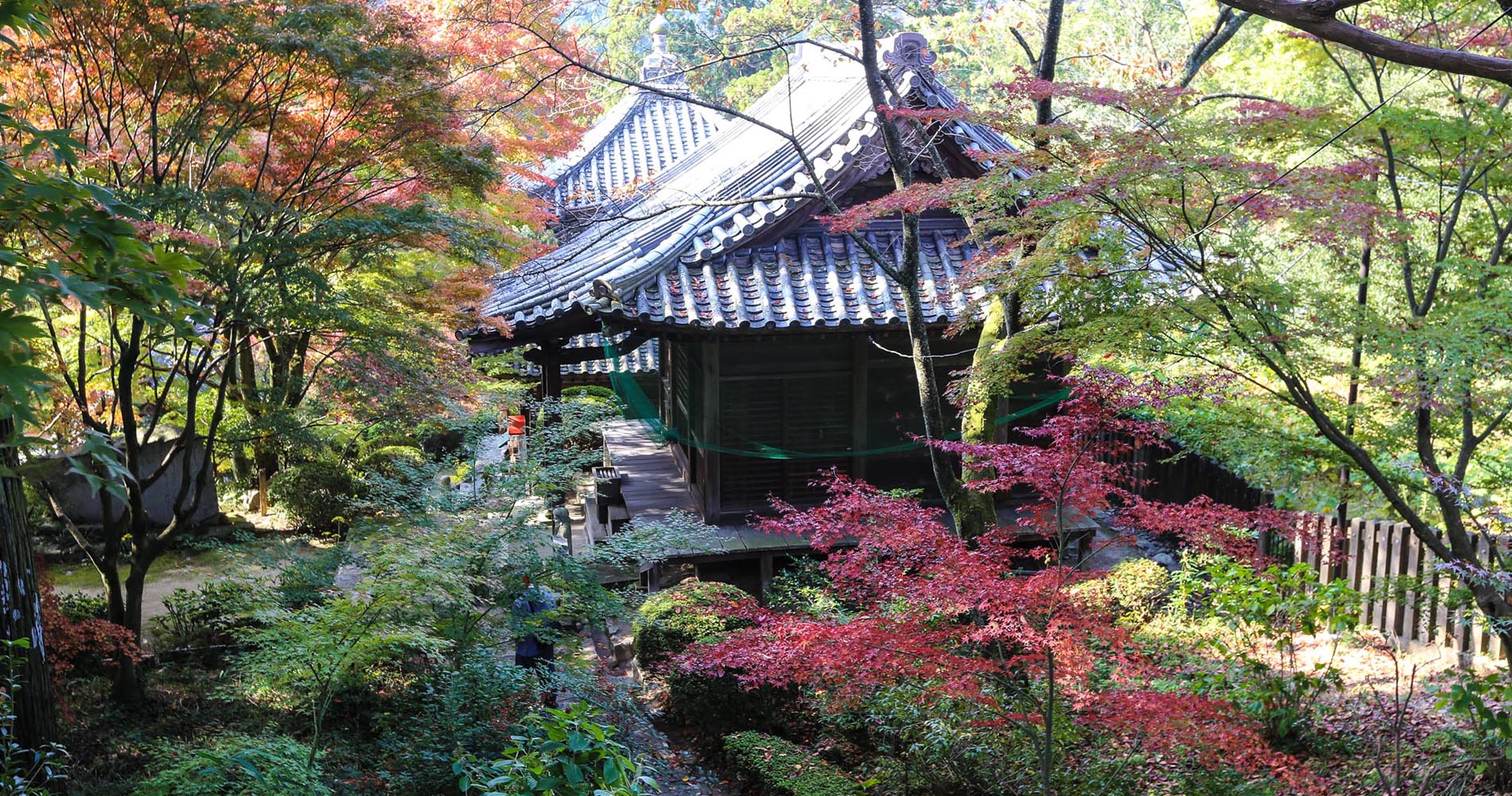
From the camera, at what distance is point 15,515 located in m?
4.92

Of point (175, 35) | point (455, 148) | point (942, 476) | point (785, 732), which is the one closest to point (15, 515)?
point (175, 35)

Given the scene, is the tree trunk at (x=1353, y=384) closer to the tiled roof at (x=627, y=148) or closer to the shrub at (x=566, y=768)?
the shrub at (x=566, y=768)

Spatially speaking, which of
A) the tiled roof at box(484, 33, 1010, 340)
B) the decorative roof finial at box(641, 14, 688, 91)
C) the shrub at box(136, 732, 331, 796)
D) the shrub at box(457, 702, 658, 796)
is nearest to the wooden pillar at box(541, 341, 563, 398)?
the tiled roof at box(484, 33, 1010, 340)

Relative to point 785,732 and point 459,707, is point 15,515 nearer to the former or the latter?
point 459,707

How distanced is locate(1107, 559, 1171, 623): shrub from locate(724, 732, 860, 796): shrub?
10.1 feet

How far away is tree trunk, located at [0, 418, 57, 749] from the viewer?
187 inches

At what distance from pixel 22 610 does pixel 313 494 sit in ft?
20.7

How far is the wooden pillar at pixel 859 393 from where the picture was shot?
969 centimetres

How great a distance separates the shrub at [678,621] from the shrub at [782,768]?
0.97m

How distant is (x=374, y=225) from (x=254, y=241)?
0.65 m

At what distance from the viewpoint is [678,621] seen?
7.55m

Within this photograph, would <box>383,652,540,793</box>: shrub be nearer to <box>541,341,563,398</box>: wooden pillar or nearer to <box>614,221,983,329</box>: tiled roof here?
<box>614,221,983,329</box>: tiled roof

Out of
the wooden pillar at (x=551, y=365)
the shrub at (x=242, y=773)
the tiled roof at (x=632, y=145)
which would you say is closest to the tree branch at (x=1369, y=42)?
the shrub at (x=242, y=773)

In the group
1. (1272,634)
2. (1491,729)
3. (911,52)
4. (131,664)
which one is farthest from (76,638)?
(911,52)
